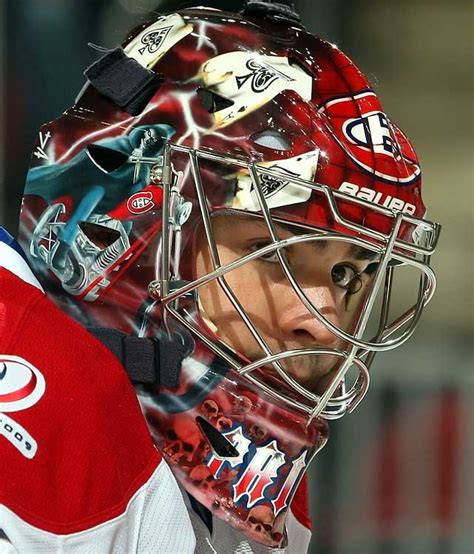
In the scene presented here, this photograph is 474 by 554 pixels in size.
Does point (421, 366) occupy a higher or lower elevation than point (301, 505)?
lower

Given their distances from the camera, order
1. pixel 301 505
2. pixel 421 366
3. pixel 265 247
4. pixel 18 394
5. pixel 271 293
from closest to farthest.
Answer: pixel 18 394, pixel 265 247, pixel 271 293, pixel 301 505, pixel 421 366

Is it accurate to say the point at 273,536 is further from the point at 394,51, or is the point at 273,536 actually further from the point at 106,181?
the point at 394,51

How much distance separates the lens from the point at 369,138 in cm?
156

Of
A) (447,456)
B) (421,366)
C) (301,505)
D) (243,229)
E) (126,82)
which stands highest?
(126,82)

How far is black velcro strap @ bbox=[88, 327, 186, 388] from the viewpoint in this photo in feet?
4.83

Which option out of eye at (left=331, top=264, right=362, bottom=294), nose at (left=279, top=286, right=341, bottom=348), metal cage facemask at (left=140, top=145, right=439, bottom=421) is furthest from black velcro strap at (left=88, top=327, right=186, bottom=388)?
eye at (left=331, top=264, right=362, bottom=294)

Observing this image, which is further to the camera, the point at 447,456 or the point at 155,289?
the point at 447,456

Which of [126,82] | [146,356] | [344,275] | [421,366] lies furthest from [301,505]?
[421,366]

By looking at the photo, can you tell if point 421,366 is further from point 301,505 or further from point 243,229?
point 243,229

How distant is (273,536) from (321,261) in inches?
14.4

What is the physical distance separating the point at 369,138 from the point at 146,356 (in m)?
0.41

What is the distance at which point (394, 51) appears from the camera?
398cm

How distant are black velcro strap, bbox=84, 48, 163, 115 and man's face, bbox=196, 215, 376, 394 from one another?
0.18m

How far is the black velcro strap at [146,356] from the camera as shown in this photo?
147cm
